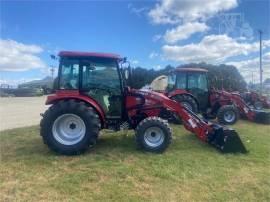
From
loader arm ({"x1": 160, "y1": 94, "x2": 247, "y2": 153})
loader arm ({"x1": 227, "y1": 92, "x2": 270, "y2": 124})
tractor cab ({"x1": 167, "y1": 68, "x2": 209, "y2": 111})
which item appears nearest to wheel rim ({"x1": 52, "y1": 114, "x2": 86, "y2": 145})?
loader arm ({"x1": 160, "y1": 94, "x2": 247, "y2": 153})

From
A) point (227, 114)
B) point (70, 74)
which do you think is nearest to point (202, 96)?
point (227, 114)

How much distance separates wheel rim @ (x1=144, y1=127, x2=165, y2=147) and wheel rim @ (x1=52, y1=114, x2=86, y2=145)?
1438 mm

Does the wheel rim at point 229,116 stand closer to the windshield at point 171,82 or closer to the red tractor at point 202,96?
the red tractor at point 202,96

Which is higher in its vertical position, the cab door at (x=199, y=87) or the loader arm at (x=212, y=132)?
the cab door at (x=199, y=87)

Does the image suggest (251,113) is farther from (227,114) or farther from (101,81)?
(101,81)

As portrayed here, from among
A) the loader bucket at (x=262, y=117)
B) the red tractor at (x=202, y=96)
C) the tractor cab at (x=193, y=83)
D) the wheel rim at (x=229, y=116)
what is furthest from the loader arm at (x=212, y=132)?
the loader bucket at (x=262, y=117)

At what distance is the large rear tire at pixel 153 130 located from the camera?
22.0 ft

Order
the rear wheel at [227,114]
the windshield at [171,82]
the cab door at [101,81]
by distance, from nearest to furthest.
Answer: the cab door at [101,81] < the rear wheel at [227,114] < the windshield at [171,82]

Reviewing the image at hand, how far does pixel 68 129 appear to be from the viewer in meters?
6.84

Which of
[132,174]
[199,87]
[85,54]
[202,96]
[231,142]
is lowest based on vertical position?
[132,174]

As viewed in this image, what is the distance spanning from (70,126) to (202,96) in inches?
280

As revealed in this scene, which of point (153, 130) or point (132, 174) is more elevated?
point (153, 130)

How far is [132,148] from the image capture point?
7.06 m

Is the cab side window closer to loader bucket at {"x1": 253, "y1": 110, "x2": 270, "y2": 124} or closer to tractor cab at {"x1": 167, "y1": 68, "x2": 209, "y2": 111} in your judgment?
tractor cab at {"x1": 167, "y1": 68, "x2": 209, "y2": 111}
